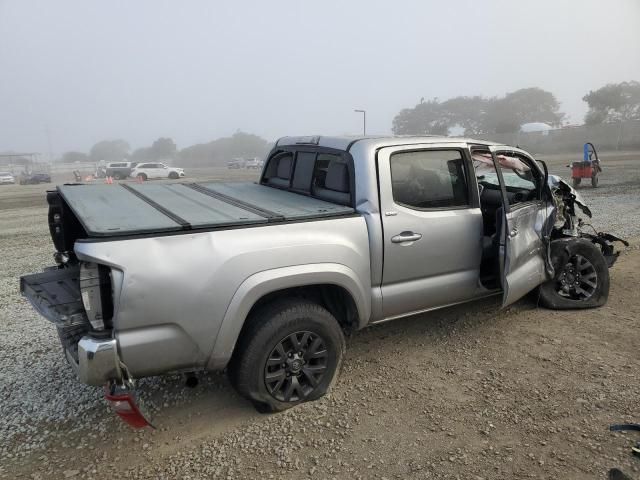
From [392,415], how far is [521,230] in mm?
2040

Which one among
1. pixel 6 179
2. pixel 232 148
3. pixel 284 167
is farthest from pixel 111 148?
pixel 284 167

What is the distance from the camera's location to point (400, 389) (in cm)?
351

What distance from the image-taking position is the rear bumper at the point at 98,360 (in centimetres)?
251

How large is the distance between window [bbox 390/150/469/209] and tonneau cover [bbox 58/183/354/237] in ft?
1.72

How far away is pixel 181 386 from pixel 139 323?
48.2 inches

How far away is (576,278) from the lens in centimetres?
496

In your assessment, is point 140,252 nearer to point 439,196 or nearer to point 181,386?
point 181,386

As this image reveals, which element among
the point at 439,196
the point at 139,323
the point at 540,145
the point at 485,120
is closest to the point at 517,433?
the point at 439,196

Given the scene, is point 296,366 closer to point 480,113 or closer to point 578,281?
point 578,281

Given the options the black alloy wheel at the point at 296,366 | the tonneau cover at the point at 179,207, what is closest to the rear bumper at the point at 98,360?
the tonneau cover at the point at 179,207

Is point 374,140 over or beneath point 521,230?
over

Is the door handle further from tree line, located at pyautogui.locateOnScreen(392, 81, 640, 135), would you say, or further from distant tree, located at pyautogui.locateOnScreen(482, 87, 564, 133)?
distant tree, located at pyautogui.locateOnScreen(482, 87, 564, 133)

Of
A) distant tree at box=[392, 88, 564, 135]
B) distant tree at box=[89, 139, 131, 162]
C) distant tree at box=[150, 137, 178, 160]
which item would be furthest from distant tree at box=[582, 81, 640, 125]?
distant tree at box=[89, 139, 131, 162]

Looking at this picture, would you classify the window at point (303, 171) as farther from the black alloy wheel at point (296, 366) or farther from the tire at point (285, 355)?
the black alloy wheel at point (296, 366)
